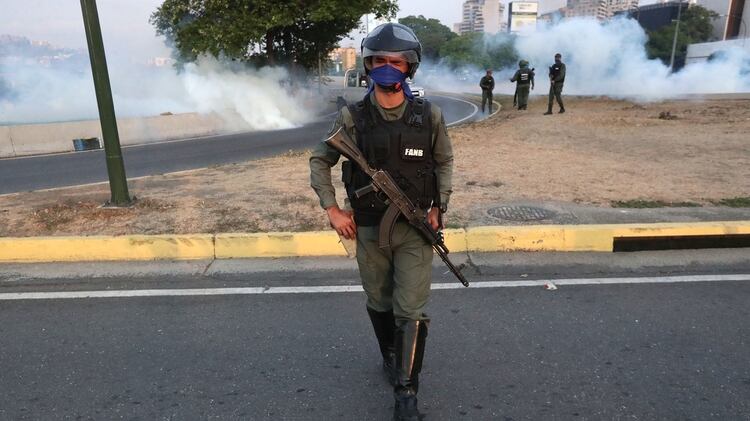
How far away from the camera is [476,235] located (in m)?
5.06

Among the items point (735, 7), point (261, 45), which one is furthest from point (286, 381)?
point (735, 7)

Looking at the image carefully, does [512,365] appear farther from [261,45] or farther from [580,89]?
[580,89]

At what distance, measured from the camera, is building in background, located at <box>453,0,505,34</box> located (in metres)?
107

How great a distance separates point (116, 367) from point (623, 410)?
2.85 meters

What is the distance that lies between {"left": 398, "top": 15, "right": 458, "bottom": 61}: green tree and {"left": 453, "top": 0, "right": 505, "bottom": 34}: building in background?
662 centimetres

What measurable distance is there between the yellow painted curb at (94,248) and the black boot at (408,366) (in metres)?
2.96

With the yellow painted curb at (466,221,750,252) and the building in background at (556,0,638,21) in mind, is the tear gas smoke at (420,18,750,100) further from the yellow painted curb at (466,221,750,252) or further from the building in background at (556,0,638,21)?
the building in background at (556,0,638,21)

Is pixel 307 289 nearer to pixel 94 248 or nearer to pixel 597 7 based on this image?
pixel 94 248

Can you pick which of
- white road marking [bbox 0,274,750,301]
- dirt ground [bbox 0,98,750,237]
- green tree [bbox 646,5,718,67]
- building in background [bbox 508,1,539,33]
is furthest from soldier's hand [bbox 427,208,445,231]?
building in background [bbox 508,1,539,33]

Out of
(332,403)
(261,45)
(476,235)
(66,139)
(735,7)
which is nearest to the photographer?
(332,403)

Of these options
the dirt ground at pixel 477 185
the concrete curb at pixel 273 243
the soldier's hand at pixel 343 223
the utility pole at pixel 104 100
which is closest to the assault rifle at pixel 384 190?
the soldier's hand at pixel 343 223

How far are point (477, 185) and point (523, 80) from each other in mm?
13017

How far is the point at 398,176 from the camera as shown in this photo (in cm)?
263

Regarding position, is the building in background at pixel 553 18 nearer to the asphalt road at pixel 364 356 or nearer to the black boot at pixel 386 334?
the asphalt road at pixel 364 356
